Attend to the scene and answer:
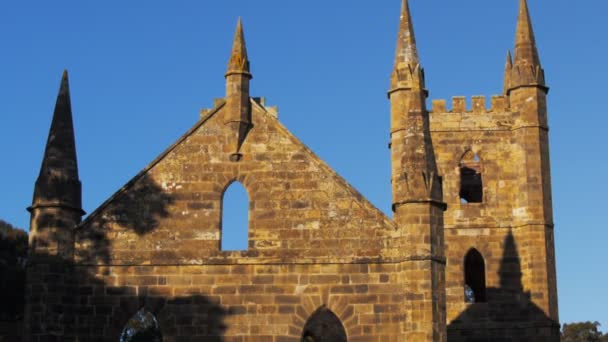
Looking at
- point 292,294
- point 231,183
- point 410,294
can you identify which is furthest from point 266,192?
point 410,294

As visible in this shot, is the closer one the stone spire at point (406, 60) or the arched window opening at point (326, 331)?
the stone spire at point (406, 60)

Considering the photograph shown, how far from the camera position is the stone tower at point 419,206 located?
79.5ft

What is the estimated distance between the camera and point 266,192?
26.0 meters

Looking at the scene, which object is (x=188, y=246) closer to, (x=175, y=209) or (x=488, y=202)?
(x=175, y=209)

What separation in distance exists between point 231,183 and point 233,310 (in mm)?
3130

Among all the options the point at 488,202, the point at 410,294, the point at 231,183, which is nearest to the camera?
the point at 410,294

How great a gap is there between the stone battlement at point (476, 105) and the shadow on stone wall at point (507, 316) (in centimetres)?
496

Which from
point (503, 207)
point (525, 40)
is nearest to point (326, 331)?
point (503, 207)

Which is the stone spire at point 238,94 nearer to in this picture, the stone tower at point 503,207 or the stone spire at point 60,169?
the stone spire at point 60,169

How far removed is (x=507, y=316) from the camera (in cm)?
3912

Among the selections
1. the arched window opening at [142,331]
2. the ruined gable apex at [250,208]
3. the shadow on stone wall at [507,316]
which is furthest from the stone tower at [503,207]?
the arched window opening at [142,331]

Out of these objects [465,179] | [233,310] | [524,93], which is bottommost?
[233,310]

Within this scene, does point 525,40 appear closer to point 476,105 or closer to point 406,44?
point 476,105

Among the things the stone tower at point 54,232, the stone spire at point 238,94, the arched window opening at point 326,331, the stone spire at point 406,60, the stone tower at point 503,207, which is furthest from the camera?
the stone tower at point 503,207
